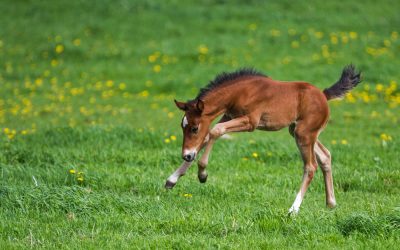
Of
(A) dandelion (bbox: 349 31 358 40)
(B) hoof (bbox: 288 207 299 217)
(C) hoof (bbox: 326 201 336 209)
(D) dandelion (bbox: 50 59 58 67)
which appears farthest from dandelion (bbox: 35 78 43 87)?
(B) hoof (bbox: 288 207 299 217)

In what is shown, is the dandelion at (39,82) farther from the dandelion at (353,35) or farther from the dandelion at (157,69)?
the dandelion at (353,35)

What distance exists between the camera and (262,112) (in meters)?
8.05

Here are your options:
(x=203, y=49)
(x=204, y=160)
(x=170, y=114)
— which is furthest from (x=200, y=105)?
(x=203, y=49)

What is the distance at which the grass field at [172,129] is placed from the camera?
6645 millimetres

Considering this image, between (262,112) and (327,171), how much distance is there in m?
1.07

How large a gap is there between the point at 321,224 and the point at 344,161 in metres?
3.49

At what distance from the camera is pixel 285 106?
8.05 metres

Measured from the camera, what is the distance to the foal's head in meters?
7.56

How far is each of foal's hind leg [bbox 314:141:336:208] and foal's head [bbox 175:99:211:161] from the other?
5.23 feet

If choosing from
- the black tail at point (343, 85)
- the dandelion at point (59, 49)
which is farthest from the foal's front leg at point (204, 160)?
the dandelion at point (59, 49)

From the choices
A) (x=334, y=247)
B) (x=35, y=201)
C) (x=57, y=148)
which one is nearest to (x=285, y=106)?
(x=334, y=247)

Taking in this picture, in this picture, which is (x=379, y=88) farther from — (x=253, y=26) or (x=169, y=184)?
(x=169, y=184)

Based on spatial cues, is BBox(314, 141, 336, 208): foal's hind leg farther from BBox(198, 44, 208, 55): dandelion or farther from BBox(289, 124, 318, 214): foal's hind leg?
BBox(198, 44, 208, 55): dandelion

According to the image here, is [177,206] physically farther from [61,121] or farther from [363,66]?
[363,66]
